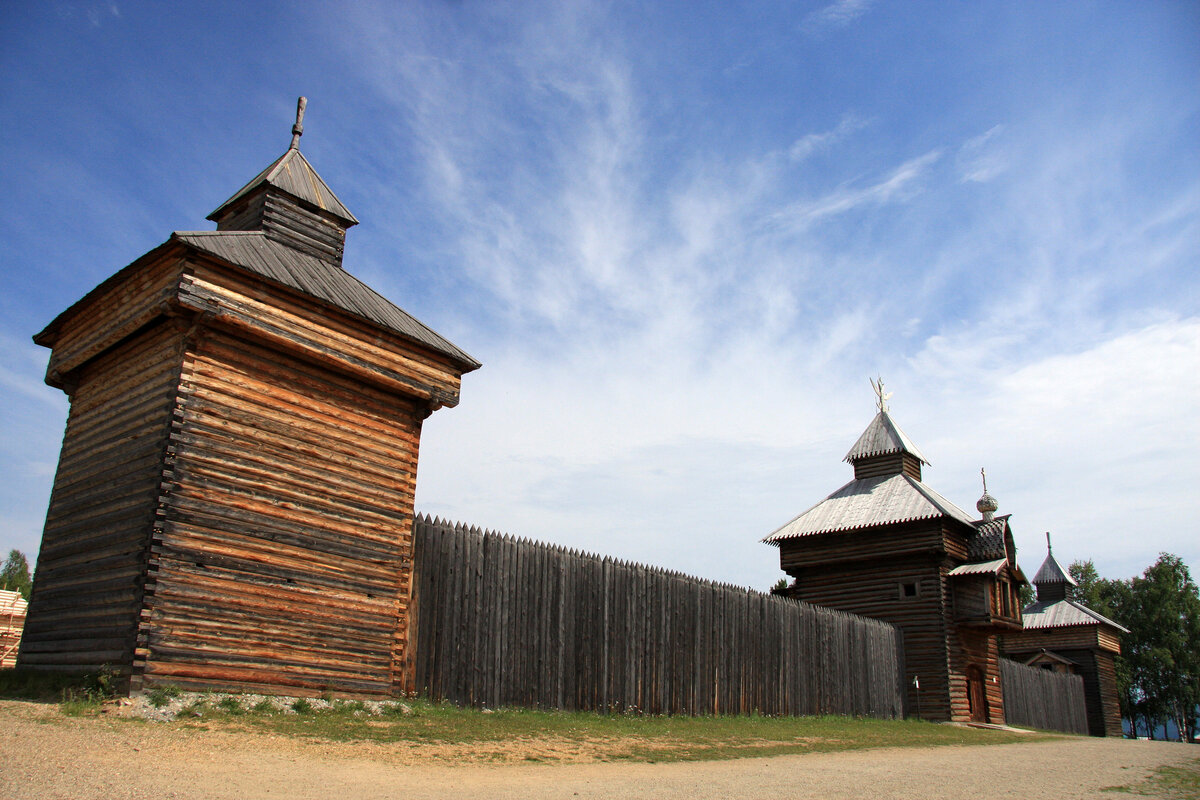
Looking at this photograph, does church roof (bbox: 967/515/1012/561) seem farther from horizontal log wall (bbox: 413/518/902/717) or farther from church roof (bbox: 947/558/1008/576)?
horizontal log wall (bbox: 413/518/902/717)

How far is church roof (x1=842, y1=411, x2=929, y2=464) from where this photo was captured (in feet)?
103

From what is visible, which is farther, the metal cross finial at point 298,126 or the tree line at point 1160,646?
the tree line at point 1160,646

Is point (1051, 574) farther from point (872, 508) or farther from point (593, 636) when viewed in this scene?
point (593, 636)

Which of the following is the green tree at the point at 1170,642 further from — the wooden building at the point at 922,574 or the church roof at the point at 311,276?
the church roof at the point at 311,276

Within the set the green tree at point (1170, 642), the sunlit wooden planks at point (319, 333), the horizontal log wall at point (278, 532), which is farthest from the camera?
the green tree at point (1170, 642)

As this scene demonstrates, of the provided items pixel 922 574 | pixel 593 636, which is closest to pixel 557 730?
pixel 593 636

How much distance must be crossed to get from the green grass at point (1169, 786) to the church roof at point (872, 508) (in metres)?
15.1

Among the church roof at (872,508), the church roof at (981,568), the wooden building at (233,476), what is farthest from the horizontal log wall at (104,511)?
the church roof at (981,568)

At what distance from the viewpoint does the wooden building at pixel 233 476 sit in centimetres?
1068

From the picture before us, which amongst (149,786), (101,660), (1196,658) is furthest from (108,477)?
(1196,658)

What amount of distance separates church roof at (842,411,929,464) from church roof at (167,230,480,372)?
2141 centimetres

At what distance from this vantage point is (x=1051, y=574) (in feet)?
154

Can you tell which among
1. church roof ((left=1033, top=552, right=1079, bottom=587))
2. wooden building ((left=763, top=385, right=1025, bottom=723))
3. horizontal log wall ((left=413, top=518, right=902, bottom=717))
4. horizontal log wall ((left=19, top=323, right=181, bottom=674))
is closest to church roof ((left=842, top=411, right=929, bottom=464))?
wooden building ((left=763, top=385, right=1025, bottom=723))

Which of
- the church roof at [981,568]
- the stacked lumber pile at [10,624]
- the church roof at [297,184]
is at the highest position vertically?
the church roof at [297,184]
